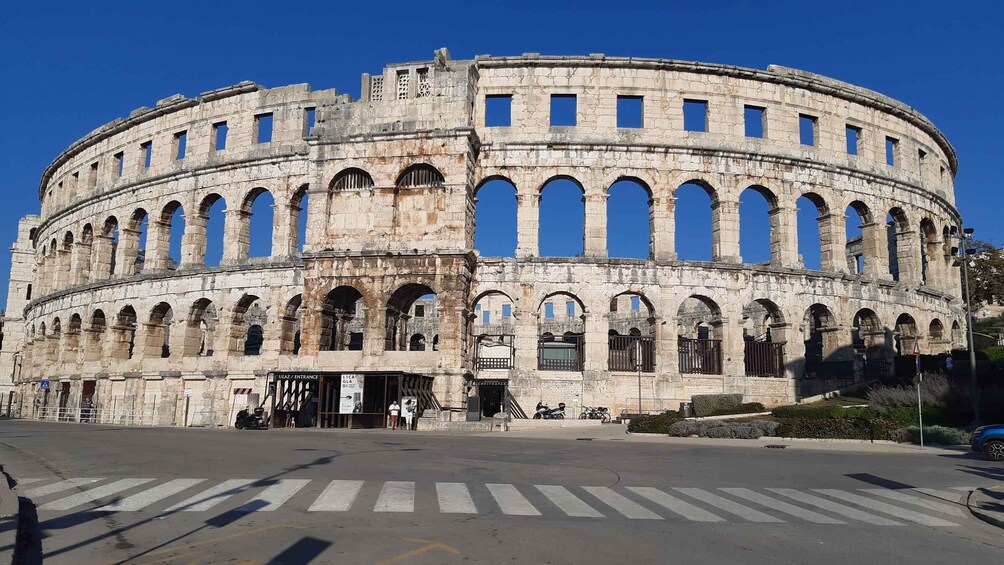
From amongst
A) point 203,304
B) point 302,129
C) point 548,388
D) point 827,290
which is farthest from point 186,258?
point 827,290

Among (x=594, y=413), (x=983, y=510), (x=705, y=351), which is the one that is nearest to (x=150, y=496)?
(x=983, y=510)

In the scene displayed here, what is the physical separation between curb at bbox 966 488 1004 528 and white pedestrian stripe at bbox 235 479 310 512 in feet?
34.1

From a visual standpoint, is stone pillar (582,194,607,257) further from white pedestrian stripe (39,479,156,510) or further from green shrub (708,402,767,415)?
white pedestrian stripe (39,479,156,510)

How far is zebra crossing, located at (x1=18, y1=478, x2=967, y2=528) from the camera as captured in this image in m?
10.1

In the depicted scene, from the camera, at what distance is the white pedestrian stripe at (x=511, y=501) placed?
33.0 ft

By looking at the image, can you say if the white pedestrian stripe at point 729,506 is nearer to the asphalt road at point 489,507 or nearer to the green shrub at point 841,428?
the asphalt road at point 489,507

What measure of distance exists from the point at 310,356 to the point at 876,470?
25145 millimetres

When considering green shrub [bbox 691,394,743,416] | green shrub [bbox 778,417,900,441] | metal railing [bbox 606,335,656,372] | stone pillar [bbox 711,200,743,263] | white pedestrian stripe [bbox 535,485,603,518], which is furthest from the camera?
stone pillar [bbox 711,200,743,263]

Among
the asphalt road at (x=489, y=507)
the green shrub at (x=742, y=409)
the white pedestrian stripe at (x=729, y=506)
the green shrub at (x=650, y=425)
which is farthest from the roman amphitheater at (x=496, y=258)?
the white pedestrian stripe at (x=729, y=506)

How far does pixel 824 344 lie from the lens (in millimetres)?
38438

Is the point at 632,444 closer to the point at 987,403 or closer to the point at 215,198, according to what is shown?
the point at 987,403

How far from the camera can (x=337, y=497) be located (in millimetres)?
10898

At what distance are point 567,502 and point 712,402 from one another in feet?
77.8

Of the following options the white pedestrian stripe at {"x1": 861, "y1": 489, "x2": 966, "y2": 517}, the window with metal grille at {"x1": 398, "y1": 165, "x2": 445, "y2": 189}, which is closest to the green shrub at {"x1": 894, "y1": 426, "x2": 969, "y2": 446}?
the white pedestrian stripe at {"x1": 861, "y1": 489, "x2": 966, "y2": 517}
